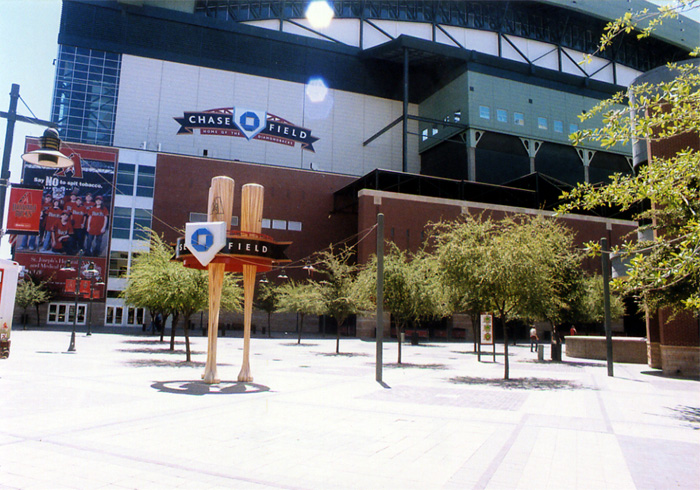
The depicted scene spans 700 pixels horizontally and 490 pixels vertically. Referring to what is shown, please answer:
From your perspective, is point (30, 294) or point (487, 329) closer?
point (487, 329)

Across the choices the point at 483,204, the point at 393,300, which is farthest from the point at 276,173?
the point at 393,300

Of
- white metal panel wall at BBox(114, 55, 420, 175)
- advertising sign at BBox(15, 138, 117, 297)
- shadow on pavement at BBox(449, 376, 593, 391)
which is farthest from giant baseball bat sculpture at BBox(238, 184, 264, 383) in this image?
white metal panel wall at BBox(114, 55, 420, 175)

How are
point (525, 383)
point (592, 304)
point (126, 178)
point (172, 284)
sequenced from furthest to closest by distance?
point (126, 178) < point (592, 304) < point (172, 284) < point (525, 383)

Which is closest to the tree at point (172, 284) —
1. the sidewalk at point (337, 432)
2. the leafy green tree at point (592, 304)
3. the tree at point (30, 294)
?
the sidewalk at point (337, 432)

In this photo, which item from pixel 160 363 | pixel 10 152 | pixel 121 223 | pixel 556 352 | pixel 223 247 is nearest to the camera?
pixel 10 152

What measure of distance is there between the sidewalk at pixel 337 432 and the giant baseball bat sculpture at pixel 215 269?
0.61m

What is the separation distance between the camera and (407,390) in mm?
14203

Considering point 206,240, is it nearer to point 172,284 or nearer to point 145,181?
point 172,284

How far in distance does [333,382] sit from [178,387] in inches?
180

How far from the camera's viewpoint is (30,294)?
4294 centimetres

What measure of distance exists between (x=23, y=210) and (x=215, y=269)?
254 inches

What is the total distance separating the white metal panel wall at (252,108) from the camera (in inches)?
2223

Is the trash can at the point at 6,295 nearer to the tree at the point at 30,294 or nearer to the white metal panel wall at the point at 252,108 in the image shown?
the tree at the point at 30,294

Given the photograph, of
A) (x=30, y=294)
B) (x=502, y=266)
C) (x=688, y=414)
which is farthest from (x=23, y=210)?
(x=30, y=294)
